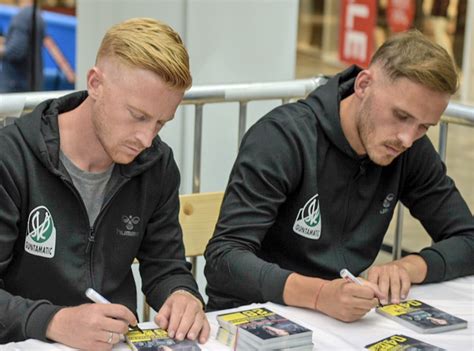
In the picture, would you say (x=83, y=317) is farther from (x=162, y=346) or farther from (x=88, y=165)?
(x=88, y=165)

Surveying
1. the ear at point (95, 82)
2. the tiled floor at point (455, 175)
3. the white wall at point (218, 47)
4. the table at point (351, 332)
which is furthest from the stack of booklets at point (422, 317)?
the tiled floor at point (455, 175)

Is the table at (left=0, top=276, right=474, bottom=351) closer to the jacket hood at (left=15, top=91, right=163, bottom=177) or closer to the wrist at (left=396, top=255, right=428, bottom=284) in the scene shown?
the wrist at (left=396, top=255, right=428, bottom=284)

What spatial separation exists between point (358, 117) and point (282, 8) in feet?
6.17

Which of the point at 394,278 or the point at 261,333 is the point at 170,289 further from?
the point at 394,278

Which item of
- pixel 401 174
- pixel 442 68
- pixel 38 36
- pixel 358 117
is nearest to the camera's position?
pixel 442 68

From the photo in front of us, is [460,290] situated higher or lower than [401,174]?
lower

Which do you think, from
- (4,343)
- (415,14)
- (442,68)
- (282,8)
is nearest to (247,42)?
(282,8)

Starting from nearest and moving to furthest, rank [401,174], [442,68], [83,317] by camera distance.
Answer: [83,317], [442,68], [401,174]

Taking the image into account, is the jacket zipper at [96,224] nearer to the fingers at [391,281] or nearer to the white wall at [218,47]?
the fingers at [391,281]

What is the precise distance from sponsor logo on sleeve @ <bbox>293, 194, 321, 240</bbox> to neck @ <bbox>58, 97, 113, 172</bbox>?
0.66 m

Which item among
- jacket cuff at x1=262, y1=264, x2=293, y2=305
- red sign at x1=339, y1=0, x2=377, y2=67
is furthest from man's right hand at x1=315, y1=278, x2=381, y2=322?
red sign at x1=339, y1=0, x2=377, y2=67

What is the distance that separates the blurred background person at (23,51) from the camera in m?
7.76

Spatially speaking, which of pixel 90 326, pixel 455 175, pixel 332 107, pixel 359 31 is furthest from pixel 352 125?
pixel 455 175

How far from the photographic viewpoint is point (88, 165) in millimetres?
2334
